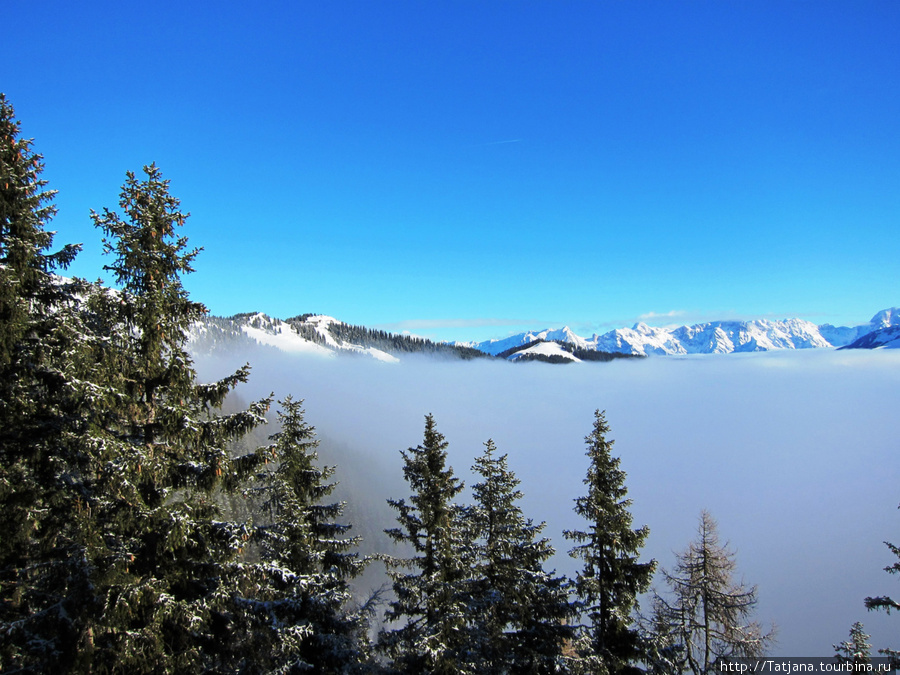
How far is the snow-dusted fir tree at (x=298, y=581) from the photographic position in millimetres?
10461

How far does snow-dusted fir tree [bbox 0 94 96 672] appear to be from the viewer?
865cm

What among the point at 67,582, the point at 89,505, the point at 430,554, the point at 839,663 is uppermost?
the point at 89,505

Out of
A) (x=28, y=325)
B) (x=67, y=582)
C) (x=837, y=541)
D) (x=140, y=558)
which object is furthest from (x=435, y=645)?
(x=837, y=541)

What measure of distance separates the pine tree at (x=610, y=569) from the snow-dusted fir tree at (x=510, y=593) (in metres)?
1.04

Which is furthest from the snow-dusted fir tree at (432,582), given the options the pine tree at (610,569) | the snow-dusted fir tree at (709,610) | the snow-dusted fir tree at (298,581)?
the snow-dusted fir tree at (709,610)

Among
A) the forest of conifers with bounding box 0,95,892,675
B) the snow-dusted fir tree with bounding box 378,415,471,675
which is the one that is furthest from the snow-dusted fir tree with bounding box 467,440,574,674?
the forest of conifers with bounding box 0,95,892,675

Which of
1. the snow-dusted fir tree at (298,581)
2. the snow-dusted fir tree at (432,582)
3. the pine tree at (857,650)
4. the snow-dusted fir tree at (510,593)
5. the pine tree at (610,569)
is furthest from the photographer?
the pine tree at (610,569)

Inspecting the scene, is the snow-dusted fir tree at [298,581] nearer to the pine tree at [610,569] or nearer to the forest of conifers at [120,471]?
the forest of conifers at [120,471]

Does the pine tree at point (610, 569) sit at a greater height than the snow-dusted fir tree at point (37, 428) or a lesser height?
lesser

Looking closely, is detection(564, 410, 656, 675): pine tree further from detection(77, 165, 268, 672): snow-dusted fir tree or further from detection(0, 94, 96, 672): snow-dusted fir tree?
detection(0, 94, 96, 672): snow-dusted fir tree

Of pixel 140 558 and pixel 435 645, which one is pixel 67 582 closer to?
pixel 140 558

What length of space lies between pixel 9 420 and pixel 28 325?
1.97 metres

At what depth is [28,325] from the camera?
933 cm

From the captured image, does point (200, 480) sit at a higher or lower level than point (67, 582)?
higher
